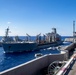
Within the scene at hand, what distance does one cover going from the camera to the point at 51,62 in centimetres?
1617

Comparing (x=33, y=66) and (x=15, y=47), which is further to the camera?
(x=15, y=47)

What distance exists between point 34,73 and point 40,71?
56.6 inches

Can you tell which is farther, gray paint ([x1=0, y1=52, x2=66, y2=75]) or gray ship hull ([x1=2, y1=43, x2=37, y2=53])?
gray ship hull ([x1=2, y1=43, x2=37, y2=53])

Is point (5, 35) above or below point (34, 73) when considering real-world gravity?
above

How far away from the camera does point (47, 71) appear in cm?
1474

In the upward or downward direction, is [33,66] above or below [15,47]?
above

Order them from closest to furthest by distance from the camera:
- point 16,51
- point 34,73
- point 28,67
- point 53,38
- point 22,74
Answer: point 22,74
point 28,67
point 34,73
point 16,51
point 53,38

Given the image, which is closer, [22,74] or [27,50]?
[22,74]

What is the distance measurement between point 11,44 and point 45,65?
5348cm

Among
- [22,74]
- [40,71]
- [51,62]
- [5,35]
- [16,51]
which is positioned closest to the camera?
[22,74]

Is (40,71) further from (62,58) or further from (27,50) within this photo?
(27,50)

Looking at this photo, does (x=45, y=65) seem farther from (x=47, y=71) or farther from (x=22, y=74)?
(x=22, y=74)

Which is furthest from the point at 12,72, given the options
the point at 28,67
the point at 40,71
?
the point at 40,71

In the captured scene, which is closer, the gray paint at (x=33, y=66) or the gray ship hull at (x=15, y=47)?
the gray paint at (x=33, y=66)
